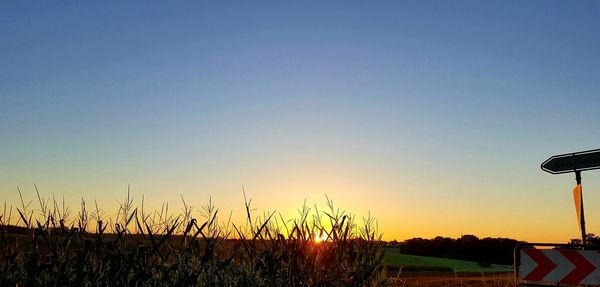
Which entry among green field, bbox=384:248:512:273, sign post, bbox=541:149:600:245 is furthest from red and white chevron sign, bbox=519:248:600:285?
green field, bbox=384:248:512:273

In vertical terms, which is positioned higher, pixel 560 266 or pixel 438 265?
pixel 438 265

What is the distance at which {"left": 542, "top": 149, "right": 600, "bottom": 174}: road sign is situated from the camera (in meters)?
12.6

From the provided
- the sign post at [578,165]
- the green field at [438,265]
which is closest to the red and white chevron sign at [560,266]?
the sign post at [578,165]

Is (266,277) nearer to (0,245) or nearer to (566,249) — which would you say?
(0,245)

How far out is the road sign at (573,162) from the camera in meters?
12.6

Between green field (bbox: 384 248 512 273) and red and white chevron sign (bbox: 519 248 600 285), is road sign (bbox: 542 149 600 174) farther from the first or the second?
green field (bbox: 384 248 512 273)

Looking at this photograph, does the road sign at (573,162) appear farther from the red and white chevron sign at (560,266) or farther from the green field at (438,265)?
the green field at (438,265)

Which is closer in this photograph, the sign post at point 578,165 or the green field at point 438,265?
the sign post at point 578,165

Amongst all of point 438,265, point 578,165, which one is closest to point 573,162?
point 578,165

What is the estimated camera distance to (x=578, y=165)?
12.8 metres

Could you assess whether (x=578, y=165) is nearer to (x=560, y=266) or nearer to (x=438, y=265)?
(x=560, y=266)

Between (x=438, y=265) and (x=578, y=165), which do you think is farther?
(x=438, y=265)

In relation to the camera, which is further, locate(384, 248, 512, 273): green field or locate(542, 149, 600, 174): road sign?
locate(384, 248, 512, 273): green field

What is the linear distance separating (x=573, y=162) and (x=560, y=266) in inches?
121
